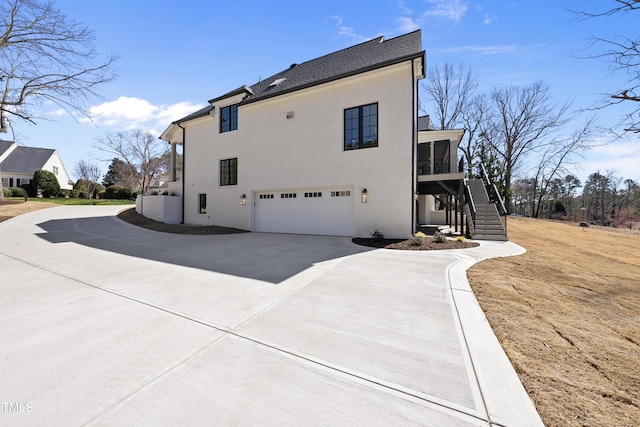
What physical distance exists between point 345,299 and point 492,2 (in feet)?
30.5

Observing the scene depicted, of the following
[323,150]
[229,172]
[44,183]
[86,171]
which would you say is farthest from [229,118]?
[86,171]

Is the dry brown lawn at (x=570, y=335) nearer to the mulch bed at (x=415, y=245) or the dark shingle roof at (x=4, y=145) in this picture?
the mulch bed at (x=415, y=245)

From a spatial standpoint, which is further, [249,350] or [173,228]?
[173,228]

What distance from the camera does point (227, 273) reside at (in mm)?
5109

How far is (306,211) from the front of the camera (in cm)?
1159

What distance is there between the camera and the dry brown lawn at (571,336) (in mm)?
1796

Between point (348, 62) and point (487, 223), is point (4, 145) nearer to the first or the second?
point (348, 62)

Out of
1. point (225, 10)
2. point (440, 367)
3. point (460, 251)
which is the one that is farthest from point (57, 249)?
point (460, 251)

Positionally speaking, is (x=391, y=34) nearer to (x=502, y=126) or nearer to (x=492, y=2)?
(x=492, y=2)

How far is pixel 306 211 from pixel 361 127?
4.46 metres

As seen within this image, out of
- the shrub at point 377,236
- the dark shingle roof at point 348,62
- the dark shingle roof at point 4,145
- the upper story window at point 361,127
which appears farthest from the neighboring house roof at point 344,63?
the dark shingle roof at point 4,145

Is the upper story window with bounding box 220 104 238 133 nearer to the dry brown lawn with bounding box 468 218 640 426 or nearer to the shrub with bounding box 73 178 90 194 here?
the dry brown lawn with bounding box 468 218 640 426

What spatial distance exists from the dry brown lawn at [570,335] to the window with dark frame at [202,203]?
1432cm

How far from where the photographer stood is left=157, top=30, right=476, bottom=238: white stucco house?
970 centimetres
